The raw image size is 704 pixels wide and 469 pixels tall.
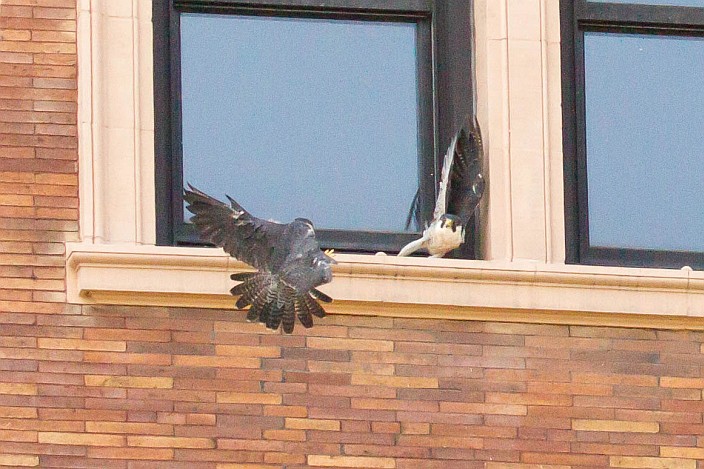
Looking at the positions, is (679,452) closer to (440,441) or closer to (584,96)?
(440,441)

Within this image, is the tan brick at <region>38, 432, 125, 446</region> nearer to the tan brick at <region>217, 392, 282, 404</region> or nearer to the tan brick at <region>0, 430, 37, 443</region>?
the tan brick at <region>0, 430, 37, 443</region>

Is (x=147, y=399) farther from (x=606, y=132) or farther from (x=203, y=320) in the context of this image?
(x=606, y=132)

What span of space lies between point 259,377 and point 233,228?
811 mm

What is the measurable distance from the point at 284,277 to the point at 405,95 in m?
2.17

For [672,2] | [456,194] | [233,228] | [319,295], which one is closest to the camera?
[319,295]

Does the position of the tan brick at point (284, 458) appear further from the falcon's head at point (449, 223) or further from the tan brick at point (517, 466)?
the falcon's head at point (449, 223)

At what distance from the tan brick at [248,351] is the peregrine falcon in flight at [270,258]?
52 centimetres

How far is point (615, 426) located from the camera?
1443 cm

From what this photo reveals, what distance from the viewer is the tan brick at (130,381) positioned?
14.1 meters

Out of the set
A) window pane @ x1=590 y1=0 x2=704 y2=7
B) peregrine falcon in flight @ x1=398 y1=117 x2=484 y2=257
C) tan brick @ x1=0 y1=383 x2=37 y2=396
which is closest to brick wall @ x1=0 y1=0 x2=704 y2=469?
tan brick @ x1=0 y1=383 x2=37 y2=396

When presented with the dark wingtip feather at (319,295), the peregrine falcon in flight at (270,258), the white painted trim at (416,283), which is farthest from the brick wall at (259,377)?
the dark wingtip feather at (319,295)

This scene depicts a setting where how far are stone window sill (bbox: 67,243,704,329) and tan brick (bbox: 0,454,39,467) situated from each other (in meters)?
0.83

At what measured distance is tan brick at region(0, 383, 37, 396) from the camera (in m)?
14.0

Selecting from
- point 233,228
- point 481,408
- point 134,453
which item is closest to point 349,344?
point 481,408
